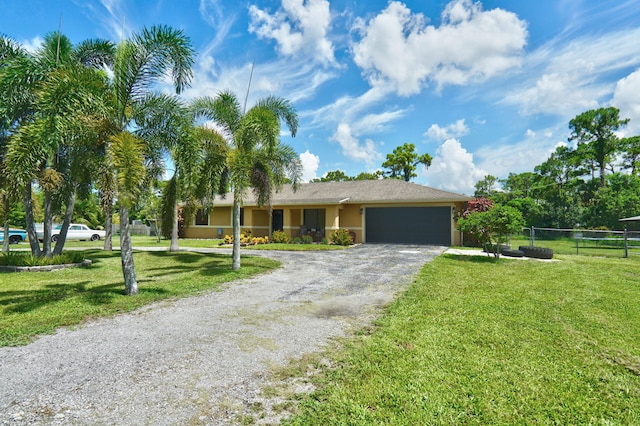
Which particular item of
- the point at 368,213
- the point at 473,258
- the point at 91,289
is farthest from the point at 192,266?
the point at 368,213

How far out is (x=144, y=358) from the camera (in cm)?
354

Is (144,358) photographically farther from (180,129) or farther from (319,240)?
(319,240)

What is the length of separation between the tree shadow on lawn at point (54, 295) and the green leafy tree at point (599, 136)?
128 feet

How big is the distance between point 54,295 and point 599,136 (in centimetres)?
4259

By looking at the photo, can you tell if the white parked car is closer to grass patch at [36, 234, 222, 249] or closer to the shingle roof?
grass patch at [36, 234, 222, 249]

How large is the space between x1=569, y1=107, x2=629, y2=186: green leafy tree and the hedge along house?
2267cm

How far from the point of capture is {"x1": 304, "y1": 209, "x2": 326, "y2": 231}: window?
20.5m

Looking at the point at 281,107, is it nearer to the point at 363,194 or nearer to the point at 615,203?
the point at 363,194

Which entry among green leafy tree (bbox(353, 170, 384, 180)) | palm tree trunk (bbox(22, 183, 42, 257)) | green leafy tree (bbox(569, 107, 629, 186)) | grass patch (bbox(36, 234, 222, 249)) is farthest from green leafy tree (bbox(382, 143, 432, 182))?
palm tree trunk (bbox(22, 183, 42, 257))

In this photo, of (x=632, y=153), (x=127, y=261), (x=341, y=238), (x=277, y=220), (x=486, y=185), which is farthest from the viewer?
(x=486, y=185)

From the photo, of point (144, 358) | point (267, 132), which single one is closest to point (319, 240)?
point (267, 132)

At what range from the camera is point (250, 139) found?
31.1 ft

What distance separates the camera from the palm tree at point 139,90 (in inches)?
232

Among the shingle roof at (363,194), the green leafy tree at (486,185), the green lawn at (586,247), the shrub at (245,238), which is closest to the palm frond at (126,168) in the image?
the shingle roof at (363,194)
